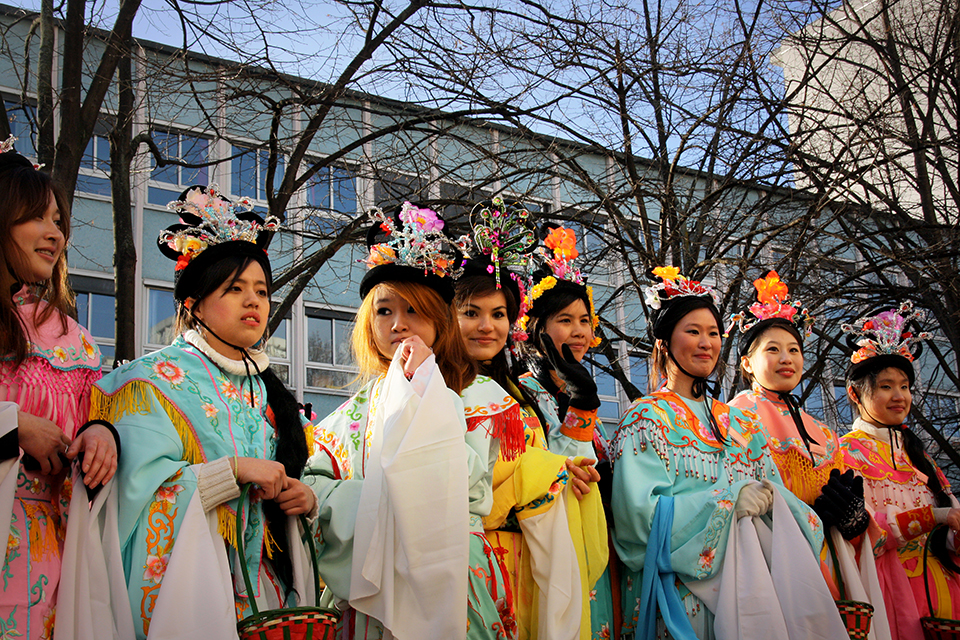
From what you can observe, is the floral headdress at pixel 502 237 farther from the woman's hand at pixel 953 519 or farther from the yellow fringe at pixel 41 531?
the woman's hand at pixel 953 519

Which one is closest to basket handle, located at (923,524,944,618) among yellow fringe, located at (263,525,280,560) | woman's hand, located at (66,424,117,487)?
yellow fringe, located at (263,525,280,560)

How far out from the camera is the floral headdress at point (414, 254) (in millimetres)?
3855

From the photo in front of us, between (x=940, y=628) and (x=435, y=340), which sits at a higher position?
(x=435, y=340)

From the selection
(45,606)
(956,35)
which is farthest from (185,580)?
(956,35)

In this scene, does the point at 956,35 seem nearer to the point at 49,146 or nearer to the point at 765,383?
the point at 765,383

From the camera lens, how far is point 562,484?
3.67 meters

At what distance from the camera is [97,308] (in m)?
13.2

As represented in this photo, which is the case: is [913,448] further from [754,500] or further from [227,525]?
[227,525]

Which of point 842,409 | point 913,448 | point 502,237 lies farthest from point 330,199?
point 842,409

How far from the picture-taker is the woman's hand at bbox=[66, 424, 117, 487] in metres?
2.71

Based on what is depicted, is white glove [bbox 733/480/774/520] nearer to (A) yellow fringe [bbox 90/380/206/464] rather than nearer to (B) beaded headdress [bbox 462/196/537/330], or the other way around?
(B) beaded headdress [bbox 462/196/537/330]

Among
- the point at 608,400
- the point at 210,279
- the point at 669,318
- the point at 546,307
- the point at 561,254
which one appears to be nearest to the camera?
the point at 210,279

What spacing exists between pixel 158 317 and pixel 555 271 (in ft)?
33.6

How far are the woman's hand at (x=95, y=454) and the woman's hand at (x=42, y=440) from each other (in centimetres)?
4
